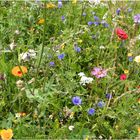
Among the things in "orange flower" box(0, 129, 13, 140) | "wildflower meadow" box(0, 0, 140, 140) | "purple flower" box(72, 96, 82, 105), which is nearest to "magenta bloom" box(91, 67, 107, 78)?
"wildflower meadow" box(0, 0, 140, 140)

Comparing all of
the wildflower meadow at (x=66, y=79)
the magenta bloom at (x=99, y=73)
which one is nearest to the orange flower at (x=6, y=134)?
the wildflower meadow at (x=66, y=79)

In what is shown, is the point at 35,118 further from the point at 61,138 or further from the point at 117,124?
the point at 117,124

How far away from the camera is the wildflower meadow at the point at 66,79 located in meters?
1.92

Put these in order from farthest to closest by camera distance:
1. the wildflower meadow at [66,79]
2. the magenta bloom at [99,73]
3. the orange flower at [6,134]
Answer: the magenta bloom at [99,73] < the wildflower meadow at [66,79] < the orange flower at [6,134]

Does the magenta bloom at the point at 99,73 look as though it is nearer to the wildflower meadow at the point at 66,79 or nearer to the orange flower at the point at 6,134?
the wildflower meadow at the point at 66,79

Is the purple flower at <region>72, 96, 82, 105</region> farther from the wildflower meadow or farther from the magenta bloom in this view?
the magenta bloom

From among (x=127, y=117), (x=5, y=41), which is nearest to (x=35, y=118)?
(x=127, y=117)

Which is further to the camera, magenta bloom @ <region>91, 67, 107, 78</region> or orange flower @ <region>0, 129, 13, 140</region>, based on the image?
magenta bloom @ <region>91, 67, 107, 78</region>

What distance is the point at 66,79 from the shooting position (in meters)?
2.18

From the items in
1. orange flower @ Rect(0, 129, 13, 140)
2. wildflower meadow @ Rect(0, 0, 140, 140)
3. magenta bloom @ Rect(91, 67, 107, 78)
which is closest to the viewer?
orange flower @ Rect(0, 129, 13, 140)

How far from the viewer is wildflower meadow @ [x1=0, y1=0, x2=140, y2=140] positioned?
1.92 m

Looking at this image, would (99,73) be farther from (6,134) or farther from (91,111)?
(6,134)

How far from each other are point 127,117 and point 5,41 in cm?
95

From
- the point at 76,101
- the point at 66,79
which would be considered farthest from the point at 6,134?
the point at 66,79
